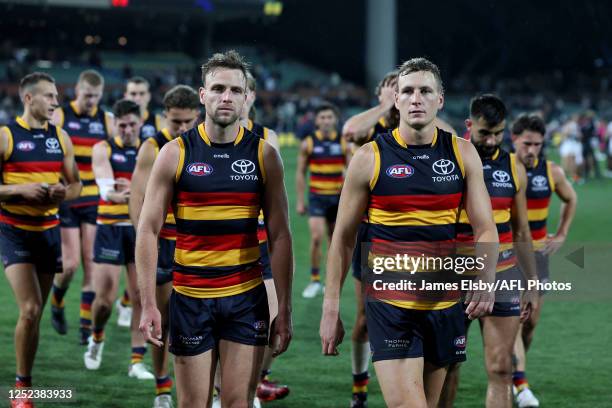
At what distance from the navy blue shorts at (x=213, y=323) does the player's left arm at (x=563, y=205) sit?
12.3 feet

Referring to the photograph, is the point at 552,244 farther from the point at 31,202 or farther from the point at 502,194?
the point at 31,202

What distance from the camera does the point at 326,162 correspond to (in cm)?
1391

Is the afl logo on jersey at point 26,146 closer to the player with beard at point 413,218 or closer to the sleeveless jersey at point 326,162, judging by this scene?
the player with beard at point 413,218

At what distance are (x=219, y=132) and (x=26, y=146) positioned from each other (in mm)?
3206

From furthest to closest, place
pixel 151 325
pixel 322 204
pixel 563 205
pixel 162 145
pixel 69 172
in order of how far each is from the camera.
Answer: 1. pixel 322 204
2. pixel 563 205
3. pixel 69 172
4. pixel 162 145
5. pixel 151 325

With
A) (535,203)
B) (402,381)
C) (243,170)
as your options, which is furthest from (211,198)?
(535,203)

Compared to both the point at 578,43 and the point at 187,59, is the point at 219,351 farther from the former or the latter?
the point at 578,43

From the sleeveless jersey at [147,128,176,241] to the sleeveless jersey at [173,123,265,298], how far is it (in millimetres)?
1698

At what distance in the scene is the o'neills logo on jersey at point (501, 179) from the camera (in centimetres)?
695

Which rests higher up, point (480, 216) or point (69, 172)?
point (69, 172)

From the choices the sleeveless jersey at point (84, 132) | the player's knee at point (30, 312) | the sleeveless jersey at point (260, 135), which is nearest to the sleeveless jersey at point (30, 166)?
the player's knee at point (30, 312)

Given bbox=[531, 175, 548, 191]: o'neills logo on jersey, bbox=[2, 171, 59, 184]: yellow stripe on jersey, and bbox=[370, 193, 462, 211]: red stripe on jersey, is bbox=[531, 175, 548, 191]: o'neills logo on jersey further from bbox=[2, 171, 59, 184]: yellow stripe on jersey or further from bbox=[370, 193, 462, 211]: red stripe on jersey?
bbox=[2, 171, 59, 184]: yellow stripe on jersey

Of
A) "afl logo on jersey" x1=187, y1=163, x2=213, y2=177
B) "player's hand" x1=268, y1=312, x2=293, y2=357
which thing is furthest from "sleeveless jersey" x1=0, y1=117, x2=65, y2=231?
"player's hand" x1=268, y1=312, x2=293, y2=357

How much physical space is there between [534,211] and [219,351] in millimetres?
3909
